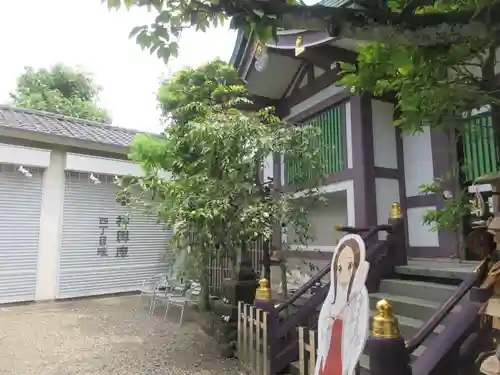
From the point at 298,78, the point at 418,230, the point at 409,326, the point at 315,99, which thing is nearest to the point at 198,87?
the point at 298,78

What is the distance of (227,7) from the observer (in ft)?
6.99

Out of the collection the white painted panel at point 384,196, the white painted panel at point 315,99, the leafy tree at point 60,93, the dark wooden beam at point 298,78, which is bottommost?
the white painted panel at point 384,196

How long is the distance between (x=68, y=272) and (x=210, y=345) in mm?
5929

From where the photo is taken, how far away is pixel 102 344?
19.9 ft

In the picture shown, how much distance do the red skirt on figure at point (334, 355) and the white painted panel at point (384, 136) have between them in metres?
4.01

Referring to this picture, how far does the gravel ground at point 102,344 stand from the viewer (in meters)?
4.98

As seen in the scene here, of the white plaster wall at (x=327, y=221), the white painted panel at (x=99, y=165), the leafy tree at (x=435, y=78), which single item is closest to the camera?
the leafy tree at (x=435, y=78)

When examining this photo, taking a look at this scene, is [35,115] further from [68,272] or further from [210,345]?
[210,345]

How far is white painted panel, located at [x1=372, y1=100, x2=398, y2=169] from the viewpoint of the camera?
632 centimetres

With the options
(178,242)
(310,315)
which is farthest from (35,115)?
(310,315)

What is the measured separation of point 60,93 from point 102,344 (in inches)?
695

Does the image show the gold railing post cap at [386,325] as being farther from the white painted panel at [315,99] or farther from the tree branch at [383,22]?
the white painted panel at [315,99]

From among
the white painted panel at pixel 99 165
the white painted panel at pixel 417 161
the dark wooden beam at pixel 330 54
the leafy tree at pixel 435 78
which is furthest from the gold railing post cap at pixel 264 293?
the white painted panel at pixel 99 165

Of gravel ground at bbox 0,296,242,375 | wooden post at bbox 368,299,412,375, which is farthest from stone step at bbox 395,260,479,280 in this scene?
gravel ground at bbox 0,296,242,375
